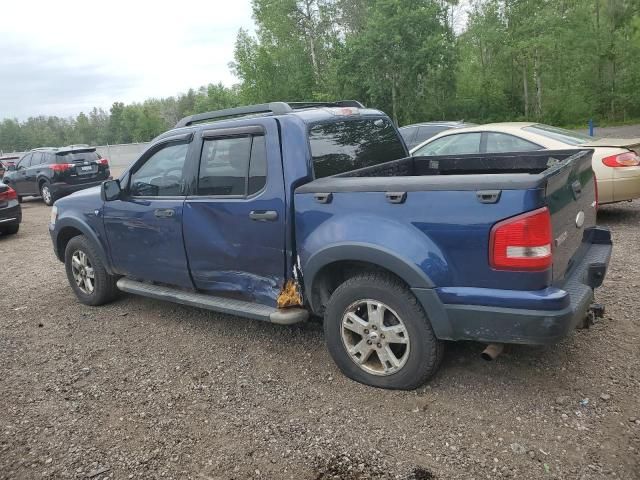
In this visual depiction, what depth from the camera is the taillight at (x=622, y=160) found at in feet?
21.9

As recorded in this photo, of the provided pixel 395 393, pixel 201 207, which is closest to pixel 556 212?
pixel 395 393

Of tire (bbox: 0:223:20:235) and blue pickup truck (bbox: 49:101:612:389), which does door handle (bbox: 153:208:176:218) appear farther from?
tire (bbox: 0:223:20:235)

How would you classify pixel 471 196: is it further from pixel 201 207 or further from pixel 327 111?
pixel 201 207

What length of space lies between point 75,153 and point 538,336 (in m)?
16.0

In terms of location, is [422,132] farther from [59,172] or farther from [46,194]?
[46,194]

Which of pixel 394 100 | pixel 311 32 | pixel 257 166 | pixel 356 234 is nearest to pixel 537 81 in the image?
pixel 394 100

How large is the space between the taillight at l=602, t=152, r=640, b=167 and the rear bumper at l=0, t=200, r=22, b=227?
34.5ft

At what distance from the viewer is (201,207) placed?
4.01 meters

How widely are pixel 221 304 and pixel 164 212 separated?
3.06 ft

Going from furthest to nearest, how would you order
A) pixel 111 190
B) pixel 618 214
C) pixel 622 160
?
pixel 618 214 < pixel 622 160 < pixel 111 190

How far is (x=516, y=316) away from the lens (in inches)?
108

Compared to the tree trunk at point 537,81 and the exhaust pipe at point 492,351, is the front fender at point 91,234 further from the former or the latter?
the tree trunk at point 537,81

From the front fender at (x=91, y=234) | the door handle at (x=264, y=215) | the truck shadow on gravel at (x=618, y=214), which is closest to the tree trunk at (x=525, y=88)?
the truck shadow on gravel at (x=618, y=214)

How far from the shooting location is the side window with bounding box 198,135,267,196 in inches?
148
